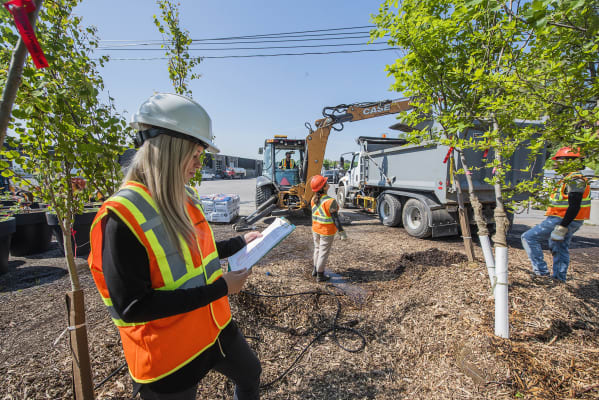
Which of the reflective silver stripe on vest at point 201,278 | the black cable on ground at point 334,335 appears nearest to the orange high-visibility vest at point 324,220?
the black cable on ground at point 334,335

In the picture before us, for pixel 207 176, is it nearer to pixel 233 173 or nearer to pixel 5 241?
pixel 233 173

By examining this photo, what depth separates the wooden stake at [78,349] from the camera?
5.03 feet

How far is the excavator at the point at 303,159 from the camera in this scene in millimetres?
8422

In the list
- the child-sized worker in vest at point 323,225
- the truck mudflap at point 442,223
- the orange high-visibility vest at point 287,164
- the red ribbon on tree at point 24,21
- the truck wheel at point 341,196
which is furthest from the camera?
the truck wheel at point 341,196

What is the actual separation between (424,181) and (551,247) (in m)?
2.90

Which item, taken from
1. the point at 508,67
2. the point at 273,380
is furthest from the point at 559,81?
the point at 273,380

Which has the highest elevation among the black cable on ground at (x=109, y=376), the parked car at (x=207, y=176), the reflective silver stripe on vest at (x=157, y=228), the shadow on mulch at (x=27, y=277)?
the parked car at (x=207, y=176)

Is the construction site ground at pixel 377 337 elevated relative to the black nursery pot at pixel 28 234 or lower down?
lower down

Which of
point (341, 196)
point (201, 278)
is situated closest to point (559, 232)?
point (201, 278)

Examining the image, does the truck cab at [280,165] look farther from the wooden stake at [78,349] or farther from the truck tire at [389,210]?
the wooden stake at [78,349]

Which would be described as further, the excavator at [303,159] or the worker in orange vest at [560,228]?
the excavator at [303,159]

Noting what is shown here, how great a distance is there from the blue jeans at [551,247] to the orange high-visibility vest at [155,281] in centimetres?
463

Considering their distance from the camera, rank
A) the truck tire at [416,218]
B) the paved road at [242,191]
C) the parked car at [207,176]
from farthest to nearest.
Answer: the parked car at [207,176], the paved road at [242,191], the truck tire at [416,218]

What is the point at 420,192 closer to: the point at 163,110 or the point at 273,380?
the point at 273,380
